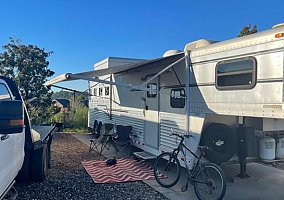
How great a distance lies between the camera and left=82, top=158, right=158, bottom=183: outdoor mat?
6078 mm

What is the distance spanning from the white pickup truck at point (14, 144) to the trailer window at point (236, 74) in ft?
10.1

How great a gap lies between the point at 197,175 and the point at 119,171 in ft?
7.17

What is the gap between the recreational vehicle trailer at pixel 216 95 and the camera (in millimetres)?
4277

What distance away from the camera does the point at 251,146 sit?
558cm

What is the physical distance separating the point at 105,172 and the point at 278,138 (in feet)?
11.4

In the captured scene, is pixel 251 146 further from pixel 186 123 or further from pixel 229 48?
pixel 229 48

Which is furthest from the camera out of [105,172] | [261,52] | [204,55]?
[105,172]

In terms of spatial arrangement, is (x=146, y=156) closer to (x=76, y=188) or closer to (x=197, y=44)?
(x=76, y=188)

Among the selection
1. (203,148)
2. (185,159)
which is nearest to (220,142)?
(203,148)

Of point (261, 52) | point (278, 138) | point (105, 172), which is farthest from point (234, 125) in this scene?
point (105, 172)

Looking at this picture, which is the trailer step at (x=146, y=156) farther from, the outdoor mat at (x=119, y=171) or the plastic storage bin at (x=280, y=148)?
the plastic storage bin at (x=280, y=148)

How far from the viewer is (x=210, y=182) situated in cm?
476

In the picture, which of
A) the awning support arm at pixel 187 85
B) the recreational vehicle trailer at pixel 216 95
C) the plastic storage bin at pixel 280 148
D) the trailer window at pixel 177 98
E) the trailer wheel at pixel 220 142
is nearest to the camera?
the recreational vehicle trailer at pixel 216 95

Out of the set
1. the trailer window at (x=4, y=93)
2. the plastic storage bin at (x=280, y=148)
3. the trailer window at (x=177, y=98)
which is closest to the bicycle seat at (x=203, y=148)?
the trailer window at (x=177, y=98)
